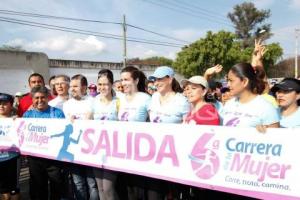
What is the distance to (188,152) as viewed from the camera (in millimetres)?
3375

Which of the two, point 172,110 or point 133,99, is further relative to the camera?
point 133,99

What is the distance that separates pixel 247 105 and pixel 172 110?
85 cm

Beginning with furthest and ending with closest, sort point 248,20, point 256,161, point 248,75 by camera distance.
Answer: point 248,20 → point 248,75 → point 256,161

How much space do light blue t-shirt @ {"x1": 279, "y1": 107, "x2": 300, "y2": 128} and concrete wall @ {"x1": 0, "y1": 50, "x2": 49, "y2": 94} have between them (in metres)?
21.0

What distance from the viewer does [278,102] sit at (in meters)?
3.69

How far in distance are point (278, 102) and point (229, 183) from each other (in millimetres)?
1098

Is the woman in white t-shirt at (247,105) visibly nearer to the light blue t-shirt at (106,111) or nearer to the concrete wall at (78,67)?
the light blue t-shirt at (106,111)

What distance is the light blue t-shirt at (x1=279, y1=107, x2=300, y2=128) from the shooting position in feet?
11.1

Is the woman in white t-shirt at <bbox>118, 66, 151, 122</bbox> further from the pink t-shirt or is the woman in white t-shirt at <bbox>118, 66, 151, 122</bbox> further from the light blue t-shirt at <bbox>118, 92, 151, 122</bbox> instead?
the pink t-shirt

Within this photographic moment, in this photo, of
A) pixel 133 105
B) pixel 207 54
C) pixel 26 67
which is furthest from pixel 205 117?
pixel 207 54

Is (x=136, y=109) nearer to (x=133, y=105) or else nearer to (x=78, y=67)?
(x=133, y=105)

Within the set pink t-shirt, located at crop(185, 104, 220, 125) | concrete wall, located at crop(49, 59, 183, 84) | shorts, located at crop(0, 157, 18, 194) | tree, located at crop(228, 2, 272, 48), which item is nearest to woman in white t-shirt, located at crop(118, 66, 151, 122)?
pink t-shirt, located at crop(185, 104, 220, 125)

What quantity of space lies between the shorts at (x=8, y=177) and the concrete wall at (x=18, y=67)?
18.7 metres

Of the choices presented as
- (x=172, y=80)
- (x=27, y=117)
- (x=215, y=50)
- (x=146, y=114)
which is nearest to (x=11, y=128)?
(x=27, y=117)
